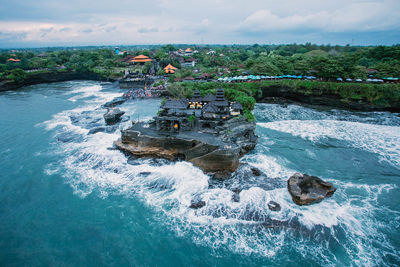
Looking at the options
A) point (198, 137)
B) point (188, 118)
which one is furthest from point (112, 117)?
point (198, 137)

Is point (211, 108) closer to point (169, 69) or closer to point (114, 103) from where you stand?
point (114, 103)

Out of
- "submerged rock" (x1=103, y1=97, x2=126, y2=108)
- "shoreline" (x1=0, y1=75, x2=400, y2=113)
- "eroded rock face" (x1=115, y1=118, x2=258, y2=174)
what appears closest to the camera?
"eroded rock face" (x1=115, y1=118, x2=258, y2=174)

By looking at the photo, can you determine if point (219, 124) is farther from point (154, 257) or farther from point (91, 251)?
point (91, 251)

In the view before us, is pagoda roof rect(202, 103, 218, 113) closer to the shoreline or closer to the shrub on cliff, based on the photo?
the shoreline

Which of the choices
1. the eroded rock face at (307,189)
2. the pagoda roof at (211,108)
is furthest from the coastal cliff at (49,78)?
the eroded rock face at (307,189)

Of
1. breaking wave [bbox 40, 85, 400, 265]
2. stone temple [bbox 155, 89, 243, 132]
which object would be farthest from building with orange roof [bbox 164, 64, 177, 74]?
stone temple [bbox 155, 89, 243, 132]
